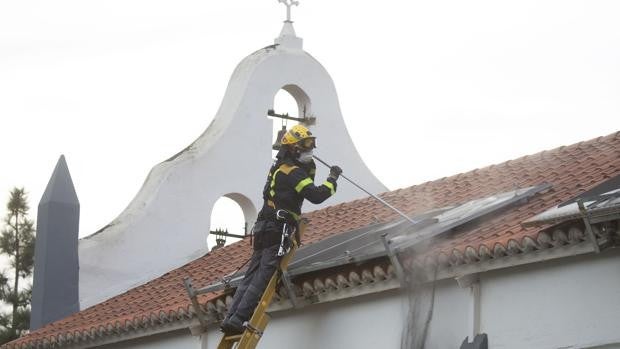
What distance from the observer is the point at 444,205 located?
1773cm

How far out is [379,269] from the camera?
592 inches

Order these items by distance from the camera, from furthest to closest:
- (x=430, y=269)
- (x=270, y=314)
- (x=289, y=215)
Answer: (x=270, y=314)
(x=289, y=215)
(x=430, y=269)

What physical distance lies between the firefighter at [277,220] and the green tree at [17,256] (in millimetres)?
16282

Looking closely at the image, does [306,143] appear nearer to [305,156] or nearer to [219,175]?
[305,156]

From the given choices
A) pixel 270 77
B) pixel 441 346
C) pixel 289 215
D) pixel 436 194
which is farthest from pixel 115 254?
pixel 441 346

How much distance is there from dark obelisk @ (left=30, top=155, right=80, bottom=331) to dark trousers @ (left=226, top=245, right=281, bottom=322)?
692 centimetres

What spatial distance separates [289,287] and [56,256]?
7.17 metres

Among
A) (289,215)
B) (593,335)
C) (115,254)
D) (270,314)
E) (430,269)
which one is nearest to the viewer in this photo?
(593,335)

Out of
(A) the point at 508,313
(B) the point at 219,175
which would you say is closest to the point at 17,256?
(B) the point at 219,175

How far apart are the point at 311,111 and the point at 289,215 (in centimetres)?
829

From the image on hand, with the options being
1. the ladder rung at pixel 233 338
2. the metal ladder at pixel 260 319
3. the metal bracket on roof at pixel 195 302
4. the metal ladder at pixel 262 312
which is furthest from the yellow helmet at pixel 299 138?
the metal bracket on roof at pixel 195 302

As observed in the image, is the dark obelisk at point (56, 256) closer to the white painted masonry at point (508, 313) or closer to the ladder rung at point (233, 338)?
the white painted masonry at point (508, 313)

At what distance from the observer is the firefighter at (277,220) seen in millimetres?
15625

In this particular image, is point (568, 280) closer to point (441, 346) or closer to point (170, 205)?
point (441, 346)
